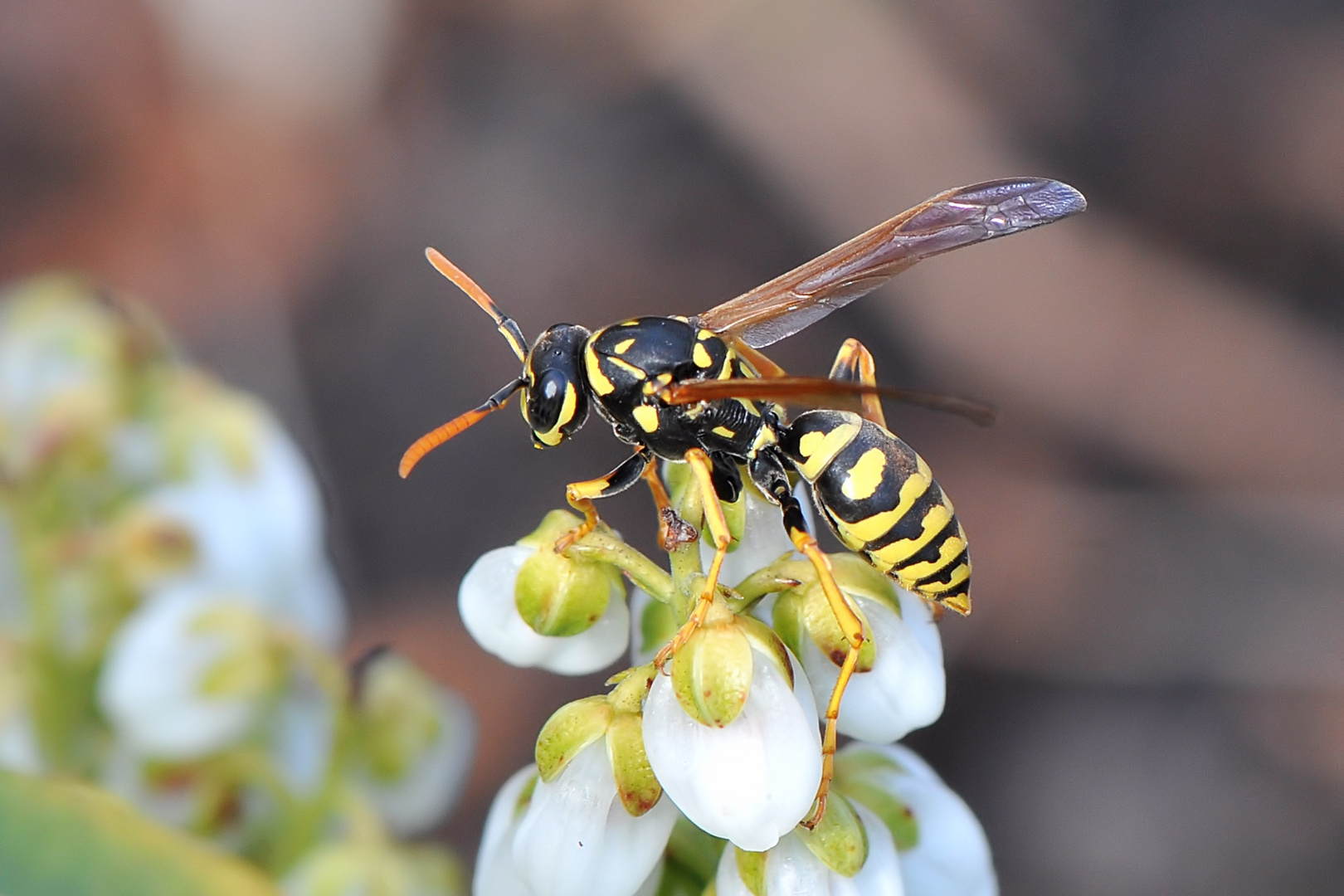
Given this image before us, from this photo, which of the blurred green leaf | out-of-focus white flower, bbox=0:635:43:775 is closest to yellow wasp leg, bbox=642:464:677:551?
the blurred green leaf

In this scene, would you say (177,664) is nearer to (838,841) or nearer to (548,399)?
(548,399)

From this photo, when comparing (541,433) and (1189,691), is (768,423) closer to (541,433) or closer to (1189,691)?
(541,433)

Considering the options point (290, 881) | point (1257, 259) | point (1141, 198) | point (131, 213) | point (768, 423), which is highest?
point (131, 213)

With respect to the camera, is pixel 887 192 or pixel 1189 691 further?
pixel 887 192

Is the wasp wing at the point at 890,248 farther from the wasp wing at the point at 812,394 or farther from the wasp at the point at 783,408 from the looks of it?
the wasp wing at the point at 812,394

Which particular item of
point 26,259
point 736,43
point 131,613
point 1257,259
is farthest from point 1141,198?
point 26,259

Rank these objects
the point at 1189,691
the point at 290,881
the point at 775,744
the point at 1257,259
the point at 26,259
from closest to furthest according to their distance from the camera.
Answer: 1. the point at 775,744
2. the point at 290,881
3. the point at 1189,691
4. the point at 1257,259
5. the point at 26,259
